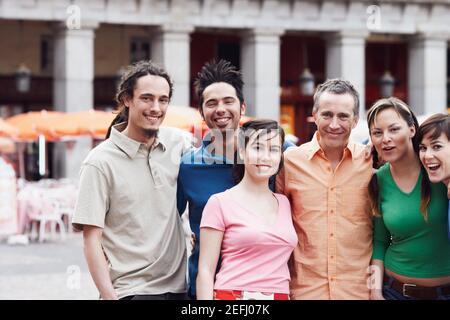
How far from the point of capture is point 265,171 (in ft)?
16.3

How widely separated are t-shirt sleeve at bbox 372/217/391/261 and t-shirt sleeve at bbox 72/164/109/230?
5.19ft

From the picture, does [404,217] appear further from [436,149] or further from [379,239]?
[436,149]

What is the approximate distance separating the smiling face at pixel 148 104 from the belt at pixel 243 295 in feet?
3.46

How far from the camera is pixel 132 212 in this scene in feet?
17.2

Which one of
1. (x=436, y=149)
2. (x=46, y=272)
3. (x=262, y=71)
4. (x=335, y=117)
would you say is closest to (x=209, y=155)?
(x=335, y=117)

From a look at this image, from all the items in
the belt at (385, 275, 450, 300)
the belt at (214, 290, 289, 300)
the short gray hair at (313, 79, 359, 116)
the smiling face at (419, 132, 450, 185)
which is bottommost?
the belt at (385, 275, 450, 300)

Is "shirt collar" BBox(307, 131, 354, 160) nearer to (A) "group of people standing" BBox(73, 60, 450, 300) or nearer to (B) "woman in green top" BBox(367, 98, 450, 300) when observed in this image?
(A) "group of people standing" BBox(73, 60, 450, 300)

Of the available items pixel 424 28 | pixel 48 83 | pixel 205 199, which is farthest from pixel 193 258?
pixel 424 28

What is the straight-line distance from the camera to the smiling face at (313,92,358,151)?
17.5 feet

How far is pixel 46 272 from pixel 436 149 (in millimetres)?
11192

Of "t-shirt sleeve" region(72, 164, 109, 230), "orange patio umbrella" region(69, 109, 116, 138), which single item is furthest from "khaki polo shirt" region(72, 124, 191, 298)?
"orange patio umbrella" region(69, 109, 116, 138)

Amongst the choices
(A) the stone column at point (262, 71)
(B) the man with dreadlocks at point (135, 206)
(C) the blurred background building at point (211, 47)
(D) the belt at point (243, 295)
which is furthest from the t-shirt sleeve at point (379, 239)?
(A) the stone column at point (262, 71)
